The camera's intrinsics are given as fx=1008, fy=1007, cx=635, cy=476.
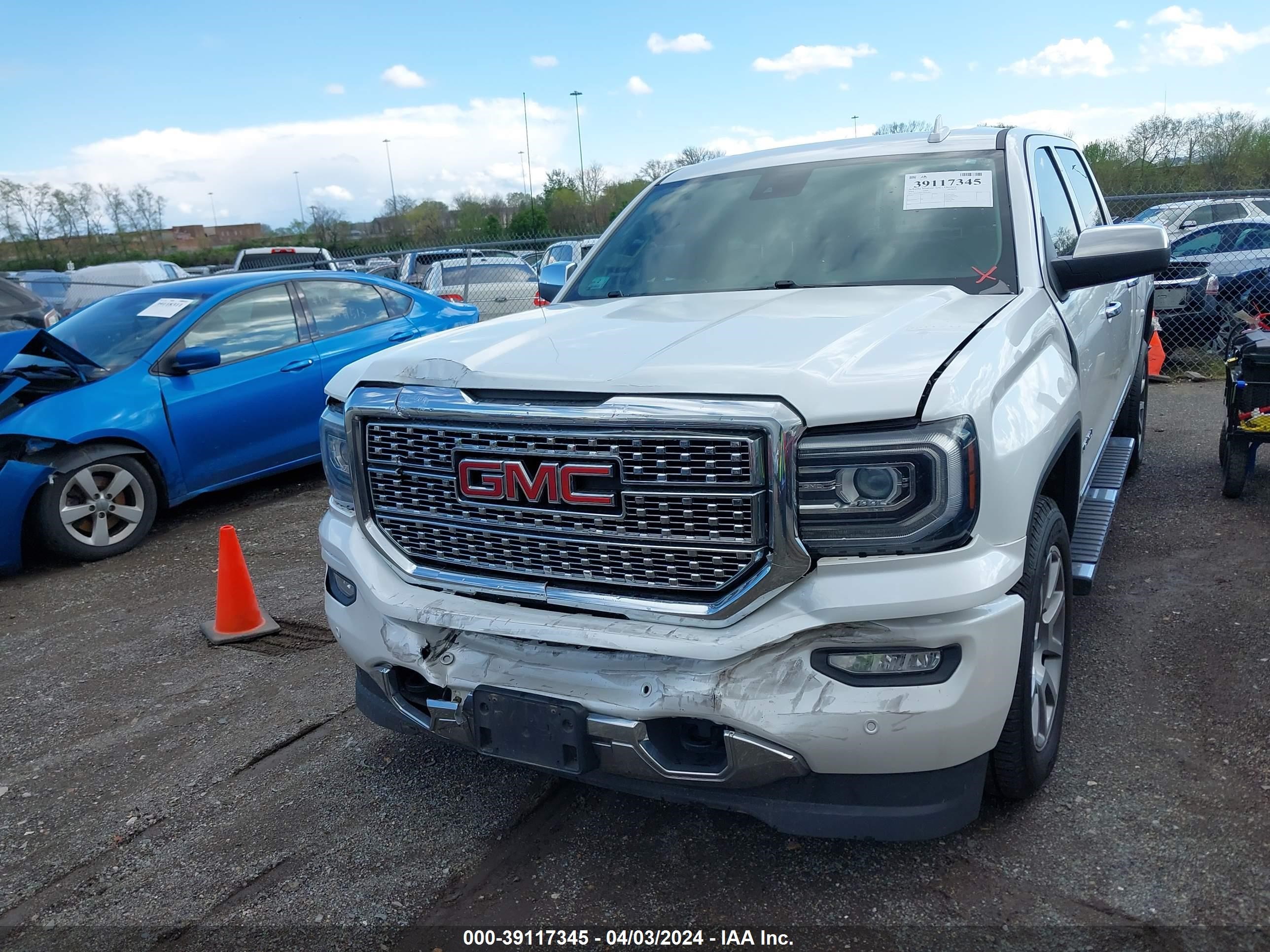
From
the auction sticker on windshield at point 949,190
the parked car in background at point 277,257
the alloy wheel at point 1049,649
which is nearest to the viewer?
the alloy wheel at point 1049,649

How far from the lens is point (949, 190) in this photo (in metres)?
3.62

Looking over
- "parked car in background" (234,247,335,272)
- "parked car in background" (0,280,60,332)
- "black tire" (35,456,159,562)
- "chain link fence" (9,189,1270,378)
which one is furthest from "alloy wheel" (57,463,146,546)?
"parked car in background" (234,247,335,272)

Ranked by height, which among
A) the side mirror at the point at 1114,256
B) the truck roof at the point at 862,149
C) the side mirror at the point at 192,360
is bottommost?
the side mirror at the point at 192,360

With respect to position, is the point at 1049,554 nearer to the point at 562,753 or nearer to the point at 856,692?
the point at 856,692

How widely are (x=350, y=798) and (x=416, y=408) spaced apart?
1.42 m

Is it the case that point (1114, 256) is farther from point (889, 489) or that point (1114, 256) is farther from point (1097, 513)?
point (889, 489)

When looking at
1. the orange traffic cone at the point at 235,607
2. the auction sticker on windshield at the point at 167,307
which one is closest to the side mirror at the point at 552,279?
the orange traffic cone at the point at 235,607

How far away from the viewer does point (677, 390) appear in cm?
237

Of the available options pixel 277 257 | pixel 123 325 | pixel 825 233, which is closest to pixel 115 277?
pixel 277 257

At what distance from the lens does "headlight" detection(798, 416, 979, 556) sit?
2.23 metres

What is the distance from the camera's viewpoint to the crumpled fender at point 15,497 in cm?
571

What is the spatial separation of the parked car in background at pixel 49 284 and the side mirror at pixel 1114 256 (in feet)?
59.3

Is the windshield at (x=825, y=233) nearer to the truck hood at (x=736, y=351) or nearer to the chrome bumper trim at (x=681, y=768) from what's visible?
the truck hood at (x=736, y=351)

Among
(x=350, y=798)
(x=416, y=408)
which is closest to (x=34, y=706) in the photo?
(x=350, y=798)
